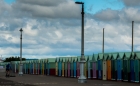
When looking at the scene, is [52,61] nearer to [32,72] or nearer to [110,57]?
[32,72]

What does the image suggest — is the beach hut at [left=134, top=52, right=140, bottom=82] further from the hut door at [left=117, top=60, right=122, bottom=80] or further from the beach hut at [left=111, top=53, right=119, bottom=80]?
the beach hut at [left=111, top=53, right=119, bottom=80]

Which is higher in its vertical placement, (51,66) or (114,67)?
(114,67)

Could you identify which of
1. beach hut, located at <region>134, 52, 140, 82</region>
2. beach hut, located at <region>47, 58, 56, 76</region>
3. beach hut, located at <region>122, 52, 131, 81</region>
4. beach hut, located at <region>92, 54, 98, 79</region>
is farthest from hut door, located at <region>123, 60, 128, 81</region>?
beach hut, located at <region>47, 58, 56, 76</region>

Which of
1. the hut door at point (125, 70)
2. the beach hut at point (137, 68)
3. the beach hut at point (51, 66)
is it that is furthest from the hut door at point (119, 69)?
the beach hut at point (51, 66)

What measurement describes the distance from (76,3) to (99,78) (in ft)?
40.8

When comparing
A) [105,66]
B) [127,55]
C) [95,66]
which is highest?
[127,55]

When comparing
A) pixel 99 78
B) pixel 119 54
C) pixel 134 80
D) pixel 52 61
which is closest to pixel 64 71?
pixel 52 61

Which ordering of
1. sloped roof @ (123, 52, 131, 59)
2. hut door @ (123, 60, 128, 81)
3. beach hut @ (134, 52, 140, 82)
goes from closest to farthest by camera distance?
beach hut @ (134, 52, 140, 82) < hut door @ (123, 60, 128, 81) < sloped roof @ (123, 52, 131, 59)

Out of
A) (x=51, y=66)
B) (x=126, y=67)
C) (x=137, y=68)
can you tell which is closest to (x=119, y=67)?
(x=126, y=67)

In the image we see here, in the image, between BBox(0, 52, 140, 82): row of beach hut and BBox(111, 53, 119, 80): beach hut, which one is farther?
BBox(111, 53, 119, 80): beach hut

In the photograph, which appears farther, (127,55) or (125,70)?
(127,55)

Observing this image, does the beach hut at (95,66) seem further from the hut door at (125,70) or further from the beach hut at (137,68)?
the beach hut at (137,68)

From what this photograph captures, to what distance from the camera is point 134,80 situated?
107ft

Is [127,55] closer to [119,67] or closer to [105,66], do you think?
[119,67]
